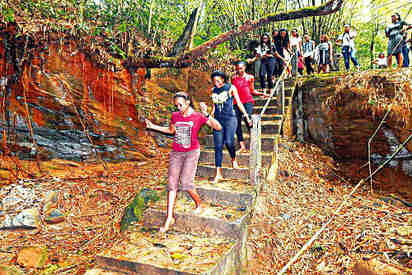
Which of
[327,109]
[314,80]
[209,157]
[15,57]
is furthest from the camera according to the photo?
[314,80]

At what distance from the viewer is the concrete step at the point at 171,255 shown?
2.89 metres

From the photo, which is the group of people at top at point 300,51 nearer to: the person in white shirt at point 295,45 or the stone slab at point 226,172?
the person in white shirt at point 295,45

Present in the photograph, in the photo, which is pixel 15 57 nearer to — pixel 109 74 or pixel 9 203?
pixel 109 74

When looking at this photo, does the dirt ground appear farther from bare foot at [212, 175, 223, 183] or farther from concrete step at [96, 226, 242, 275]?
bare foot at [212, 175, 223, 183]

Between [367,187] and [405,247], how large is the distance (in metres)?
2.25

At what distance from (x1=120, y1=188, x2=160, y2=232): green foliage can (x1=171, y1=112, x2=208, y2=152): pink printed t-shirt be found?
117 cm

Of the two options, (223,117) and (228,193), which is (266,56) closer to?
(223,117)

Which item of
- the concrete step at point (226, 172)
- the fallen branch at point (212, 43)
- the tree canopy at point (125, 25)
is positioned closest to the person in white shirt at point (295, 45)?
the tree canopy at point (125, 25)

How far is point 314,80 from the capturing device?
6785mm

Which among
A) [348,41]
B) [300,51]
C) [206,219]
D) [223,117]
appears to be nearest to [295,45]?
[300,51]

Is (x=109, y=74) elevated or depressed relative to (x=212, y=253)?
elevated

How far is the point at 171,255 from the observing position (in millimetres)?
3139

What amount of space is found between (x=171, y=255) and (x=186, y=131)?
1.77 metres

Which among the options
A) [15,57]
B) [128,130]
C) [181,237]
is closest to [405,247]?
[181,237]
